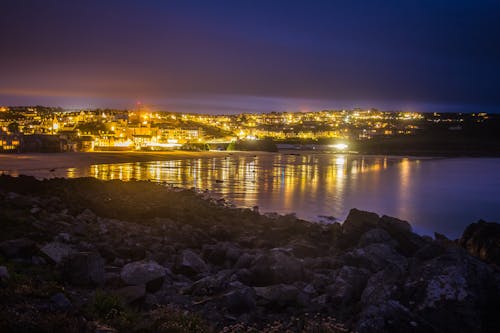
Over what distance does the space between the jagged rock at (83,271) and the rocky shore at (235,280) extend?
0.02m

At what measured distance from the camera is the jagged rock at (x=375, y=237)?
10609 millimetres

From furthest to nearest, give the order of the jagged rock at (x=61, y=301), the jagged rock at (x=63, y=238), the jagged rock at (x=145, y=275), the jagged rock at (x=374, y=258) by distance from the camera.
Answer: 1. the jagged rock at (x=63, y=238)
2. the jagged rock at (x=374, y=258)
3. the jagged rock at (x=145, y=275)
4. the jagged rock at (x=61, y=301)

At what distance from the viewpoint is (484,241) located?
39.4 ft

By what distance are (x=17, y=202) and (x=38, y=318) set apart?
1117 cm

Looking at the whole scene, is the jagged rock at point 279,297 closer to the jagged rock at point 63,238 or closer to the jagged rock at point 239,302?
the jagged rock at point 239,302

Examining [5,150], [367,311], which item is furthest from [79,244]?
[5,150]

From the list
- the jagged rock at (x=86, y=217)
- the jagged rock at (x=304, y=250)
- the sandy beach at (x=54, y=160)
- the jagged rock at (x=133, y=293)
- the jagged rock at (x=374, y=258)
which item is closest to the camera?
the jagged rock at (x=133, y=293)

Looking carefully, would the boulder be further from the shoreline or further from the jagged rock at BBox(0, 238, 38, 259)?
the shoreline

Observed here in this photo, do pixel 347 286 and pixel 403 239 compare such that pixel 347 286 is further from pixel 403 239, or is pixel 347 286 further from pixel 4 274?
pixel 4 274

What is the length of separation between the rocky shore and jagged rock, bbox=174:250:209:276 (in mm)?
27

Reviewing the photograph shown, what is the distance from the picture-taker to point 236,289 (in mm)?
6965

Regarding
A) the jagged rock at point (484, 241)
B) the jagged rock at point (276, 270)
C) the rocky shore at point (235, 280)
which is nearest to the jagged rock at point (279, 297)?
the rocky shore at point (235, 280)

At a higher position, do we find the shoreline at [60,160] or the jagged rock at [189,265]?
the jagged rock at [189,265]

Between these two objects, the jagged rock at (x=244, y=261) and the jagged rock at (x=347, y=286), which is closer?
the jagged rock at (x=347, y=286)
